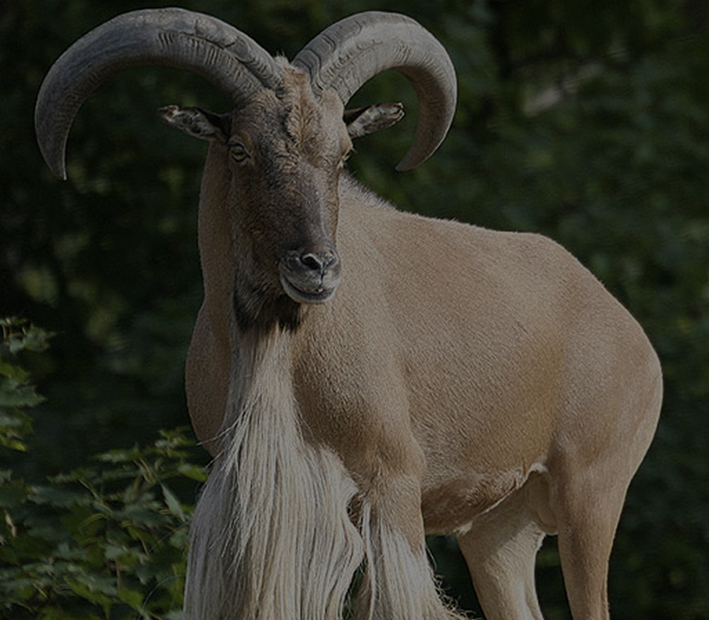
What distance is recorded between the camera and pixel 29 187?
10648mm

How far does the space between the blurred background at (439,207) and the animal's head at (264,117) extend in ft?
14.1

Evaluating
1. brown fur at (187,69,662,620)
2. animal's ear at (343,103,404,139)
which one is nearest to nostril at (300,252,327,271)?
brown fur at (187,69,662,620)

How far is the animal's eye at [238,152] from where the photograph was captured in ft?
16.4

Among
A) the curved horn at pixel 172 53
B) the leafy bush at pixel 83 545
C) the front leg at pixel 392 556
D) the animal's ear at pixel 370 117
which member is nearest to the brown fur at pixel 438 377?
the front leg at pixel 392 556

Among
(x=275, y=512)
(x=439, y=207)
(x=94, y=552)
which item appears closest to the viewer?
(x=275, y=512)

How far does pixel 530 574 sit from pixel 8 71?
18.1 feet

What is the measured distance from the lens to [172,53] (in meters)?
5.04

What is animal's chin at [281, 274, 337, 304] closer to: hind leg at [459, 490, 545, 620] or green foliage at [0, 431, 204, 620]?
green foliage at [0, 431, 204, 620]

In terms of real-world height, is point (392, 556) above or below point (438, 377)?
below

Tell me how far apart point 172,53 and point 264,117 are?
0.33 m

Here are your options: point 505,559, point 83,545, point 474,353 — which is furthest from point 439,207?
point 474,353

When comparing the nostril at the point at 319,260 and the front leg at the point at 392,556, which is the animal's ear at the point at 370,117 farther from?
the front leg at the point at 392,556

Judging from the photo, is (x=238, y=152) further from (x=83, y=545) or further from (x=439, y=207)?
(x=439, y=207)

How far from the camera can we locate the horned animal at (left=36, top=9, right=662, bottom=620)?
16.4ft
